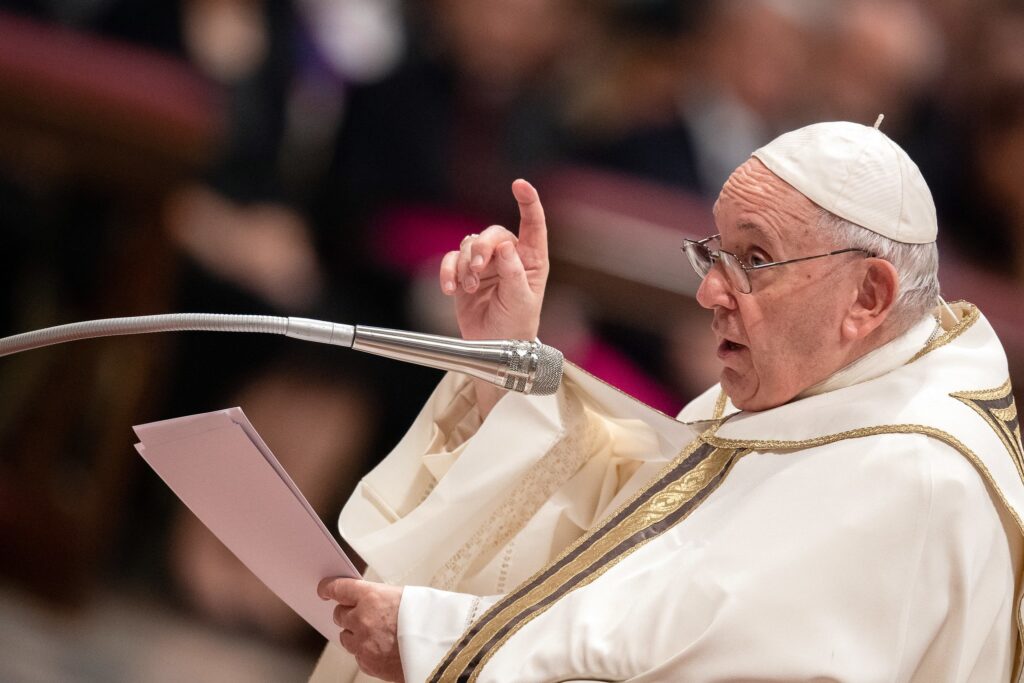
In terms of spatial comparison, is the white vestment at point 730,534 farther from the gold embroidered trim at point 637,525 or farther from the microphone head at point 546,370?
the microphone head at point 546,370

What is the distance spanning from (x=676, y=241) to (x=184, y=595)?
6.97 ft

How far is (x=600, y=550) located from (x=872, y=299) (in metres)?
0.62

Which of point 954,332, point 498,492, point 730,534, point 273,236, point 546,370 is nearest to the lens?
point 546,370

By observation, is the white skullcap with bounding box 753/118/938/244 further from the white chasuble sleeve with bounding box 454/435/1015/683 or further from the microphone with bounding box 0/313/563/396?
the microphone with bounding box 0/313/563/396

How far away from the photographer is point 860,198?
7.31 feet

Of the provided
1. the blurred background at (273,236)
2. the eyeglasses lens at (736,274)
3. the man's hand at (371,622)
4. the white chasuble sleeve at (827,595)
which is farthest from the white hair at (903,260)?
the blurred background at (273,236)

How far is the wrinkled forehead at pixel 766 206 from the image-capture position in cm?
223

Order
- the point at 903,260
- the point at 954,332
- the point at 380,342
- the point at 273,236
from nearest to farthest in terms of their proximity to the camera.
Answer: the point at 380,342 < the point at 903,260 < the point at 954,332 < the point at 273,236

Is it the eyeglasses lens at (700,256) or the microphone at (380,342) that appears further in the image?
the eyeglasses lens at (700,256)

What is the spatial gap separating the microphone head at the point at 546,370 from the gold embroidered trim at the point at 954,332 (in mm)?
682

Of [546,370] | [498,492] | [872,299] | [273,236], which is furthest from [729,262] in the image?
[273,236]

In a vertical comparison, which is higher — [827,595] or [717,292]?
[717,292]

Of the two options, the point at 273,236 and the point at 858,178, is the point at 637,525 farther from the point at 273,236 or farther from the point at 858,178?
the point at 273,236

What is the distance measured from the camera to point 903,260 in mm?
2248
